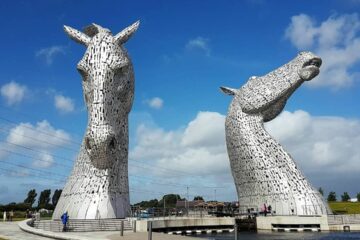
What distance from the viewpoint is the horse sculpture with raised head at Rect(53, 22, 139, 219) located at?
1936cm

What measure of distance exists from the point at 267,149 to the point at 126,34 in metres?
10.1

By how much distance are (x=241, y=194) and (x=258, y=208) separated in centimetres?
187

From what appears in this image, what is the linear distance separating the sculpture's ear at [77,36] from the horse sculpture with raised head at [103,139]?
0.16 meters

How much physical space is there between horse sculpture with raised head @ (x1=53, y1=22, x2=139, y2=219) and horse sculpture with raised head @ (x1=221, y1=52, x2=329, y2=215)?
741 cm

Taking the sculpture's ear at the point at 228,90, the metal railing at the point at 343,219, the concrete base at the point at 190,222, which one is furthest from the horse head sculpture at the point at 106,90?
the metal railing at the point at 343,219

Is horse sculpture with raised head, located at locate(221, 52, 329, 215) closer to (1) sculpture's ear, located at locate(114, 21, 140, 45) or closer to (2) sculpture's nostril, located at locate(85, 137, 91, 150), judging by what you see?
(1) sculpture's ear, located at locate(114, 21, 140, 45)

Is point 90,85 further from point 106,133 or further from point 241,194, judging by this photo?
point 241,194

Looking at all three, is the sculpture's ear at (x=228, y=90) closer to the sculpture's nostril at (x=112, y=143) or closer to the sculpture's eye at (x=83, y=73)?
the sculpture's nostril at (x=112, y=143)

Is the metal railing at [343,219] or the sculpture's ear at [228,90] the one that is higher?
the sculpture's ear at [228,90]

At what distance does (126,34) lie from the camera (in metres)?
21.6

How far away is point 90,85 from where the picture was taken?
2052 cm

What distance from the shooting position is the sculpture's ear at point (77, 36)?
858 inches

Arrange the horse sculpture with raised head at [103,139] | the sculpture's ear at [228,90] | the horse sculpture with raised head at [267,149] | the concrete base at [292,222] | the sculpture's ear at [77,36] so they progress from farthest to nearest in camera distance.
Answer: the sculpture's ear at [228,90]
the horse sculpture with raised head at [267,149]
the sculpture's ear at [77,36]
the concrete base at [292,222]
the horse sculpture with raised head at [103,139]

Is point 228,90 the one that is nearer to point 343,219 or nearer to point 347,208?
point 343,219
